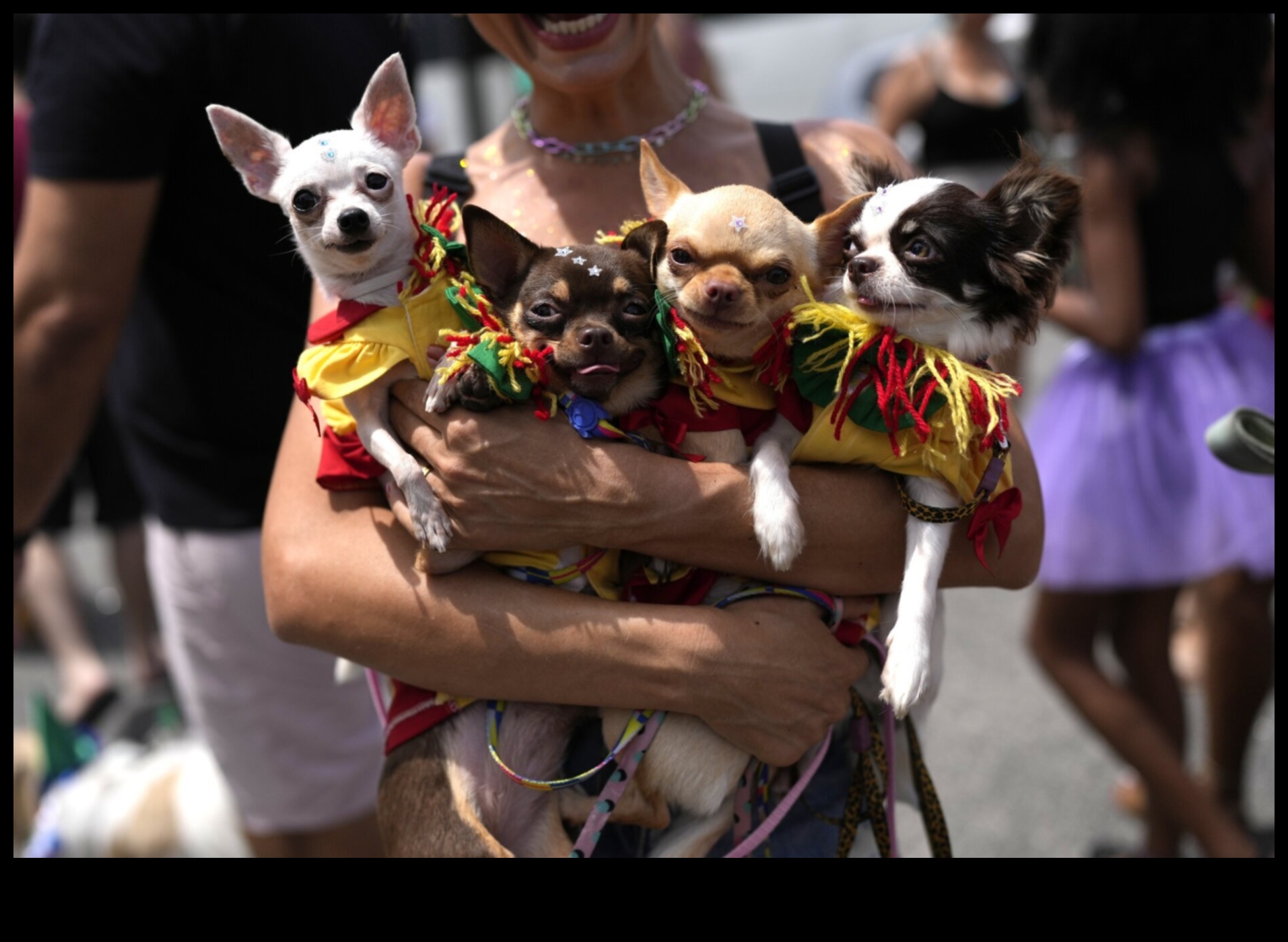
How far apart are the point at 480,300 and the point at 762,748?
79cm

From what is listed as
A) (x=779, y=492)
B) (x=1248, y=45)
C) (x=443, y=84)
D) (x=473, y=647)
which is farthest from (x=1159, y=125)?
(x=443, y=84)

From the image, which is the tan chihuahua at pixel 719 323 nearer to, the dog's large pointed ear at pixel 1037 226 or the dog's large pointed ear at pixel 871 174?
the dog's large pointed ear at pixel 871 174

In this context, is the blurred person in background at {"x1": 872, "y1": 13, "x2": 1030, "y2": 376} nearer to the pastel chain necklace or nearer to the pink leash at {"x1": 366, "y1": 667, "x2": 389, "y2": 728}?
the pastel chain necklace

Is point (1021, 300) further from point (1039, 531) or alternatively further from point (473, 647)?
point (473, 647)

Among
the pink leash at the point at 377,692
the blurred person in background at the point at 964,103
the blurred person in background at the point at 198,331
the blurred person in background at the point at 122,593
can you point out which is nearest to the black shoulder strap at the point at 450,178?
the blurred person in background at the point at 198,331

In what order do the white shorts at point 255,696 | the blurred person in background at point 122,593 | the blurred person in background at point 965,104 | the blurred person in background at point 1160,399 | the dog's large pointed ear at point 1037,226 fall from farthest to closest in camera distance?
the blurred person in background at point 122,593 → the blurred person in background at point 965,104 → the blurred person in background at point 1160,399 → the white shorts at point 255,696 → the dog's large pointed ear at point 1037,226

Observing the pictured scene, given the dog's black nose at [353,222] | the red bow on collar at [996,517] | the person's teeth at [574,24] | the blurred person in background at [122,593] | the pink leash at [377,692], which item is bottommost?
the blurred person in background at [122,593]

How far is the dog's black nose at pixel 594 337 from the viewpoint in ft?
5.12

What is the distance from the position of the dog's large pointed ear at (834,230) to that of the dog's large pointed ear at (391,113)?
2.09 feet

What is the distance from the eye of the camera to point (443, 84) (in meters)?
9.33

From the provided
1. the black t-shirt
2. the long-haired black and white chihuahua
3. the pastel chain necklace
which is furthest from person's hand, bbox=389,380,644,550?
the black t-shirt

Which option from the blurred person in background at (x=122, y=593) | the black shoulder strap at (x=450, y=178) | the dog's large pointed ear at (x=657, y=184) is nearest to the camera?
the dog's large pointed ear at (x=657, y=184)

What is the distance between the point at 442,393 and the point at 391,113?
0.44 m

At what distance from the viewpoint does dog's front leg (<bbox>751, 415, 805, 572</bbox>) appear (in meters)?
1.57
